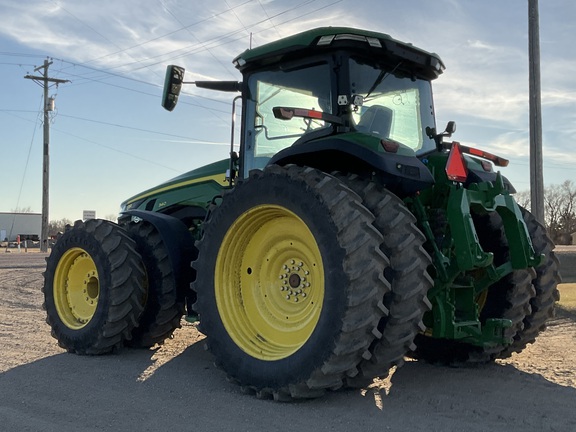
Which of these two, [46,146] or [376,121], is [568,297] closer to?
[376,121]

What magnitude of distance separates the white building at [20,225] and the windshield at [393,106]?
202ft

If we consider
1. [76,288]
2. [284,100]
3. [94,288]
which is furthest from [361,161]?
[76,288]

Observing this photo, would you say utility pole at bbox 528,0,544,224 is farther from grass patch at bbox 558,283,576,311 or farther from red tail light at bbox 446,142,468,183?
red tail light at bbox 446,142,468,183

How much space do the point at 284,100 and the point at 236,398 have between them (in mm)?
2545

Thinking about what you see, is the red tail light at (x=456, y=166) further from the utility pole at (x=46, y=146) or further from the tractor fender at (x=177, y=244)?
the utility pole at (x=46, y=146)

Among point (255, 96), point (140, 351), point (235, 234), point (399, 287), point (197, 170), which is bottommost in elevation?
point (140, 351)

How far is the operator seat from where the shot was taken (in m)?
4.82

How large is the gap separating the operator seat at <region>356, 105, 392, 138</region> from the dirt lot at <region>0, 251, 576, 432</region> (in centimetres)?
204

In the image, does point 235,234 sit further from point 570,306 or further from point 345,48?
point 570,306

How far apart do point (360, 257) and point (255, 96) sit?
226 centimetres

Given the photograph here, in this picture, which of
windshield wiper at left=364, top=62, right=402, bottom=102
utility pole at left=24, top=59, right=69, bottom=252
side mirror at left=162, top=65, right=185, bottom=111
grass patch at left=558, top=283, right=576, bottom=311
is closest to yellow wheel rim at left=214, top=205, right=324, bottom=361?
windshield wiper at left=364, top=62, right=402, bottom=102

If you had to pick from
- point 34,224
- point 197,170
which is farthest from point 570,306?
point 34,224

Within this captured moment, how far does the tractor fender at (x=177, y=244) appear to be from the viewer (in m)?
5.58

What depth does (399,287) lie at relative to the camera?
12.7 ft
